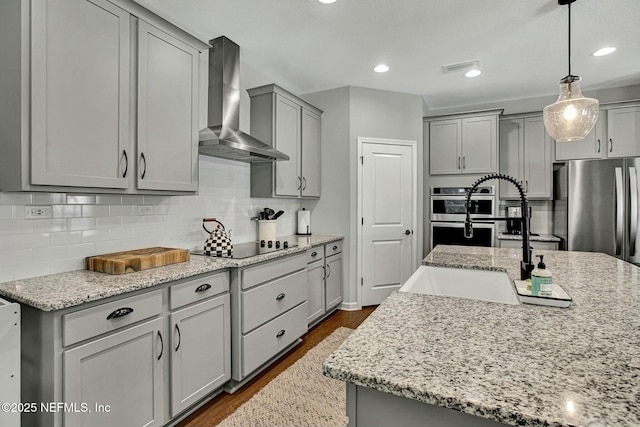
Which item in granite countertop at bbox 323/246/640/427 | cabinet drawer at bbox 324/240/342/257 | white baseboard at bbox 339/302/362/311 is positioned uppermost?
granite countertop at bbox 323/246/640/427

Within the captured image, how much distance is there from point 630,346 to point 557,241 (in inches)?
142

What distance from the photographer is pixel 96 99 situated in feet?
5.60

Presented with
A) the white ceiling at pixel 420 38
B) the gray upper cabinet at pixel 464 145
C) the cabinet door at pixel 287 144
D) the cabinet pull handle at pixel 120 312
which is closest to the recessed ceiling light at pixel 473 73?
the white ceiling at pixel 420 38

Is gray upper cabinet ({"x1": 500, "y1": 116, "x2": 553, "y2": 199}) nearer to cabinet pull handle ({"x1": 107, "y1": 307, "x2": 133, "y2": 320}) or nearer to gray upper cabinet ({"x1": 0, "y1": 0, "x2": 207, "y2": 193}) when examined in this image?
gray upper cabinet ({"x1": 0, "y1": 0, "x2": 207, "y2": 193})

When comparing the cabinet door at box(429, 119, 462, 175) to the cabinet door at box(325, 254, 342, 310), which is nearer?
the cabinet door at box(325, 254, 342, 310)

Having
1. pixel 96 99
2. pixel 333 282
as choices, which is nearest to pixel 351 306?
pixel 333 282

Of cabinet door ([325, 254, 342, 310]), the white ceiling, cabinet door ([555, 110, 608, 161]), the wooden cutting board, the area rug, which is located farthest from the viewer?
cabinet door ([555, 110, 608, 161])

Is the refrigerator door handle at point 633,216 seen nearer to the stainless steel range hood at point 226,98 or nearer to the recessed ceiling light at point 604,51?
the recessed ceiling light at point 604,51

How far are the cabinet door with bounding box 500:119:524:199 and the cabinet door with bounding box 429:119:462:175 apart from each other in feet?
1.94

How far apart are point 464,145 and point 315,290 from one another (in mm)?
2827

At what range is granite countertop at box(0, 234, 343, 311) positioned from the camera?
1.37 meters

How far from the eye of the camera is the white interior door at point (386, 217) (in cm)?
404

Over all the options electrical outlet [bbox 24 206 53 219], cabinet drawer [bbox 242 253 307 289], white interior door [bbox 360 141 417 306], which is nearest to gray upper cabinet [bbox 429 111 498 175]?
white interior door [bbox 360 141 417 306]

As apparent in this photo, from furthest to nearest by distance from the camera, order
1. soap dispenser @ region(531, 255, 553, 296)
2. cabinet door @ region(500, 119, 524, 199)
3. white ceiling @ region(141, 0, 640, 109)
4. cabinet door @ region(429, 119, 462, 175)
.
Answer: cabinet door @ region(429, 119, 462, 175)
cabinet door @ region(500, 119, 524, 199)
white ceiling @ region(141, 0, 640, 109)
soap dispenser @ region(531, 255, 553, 296)
